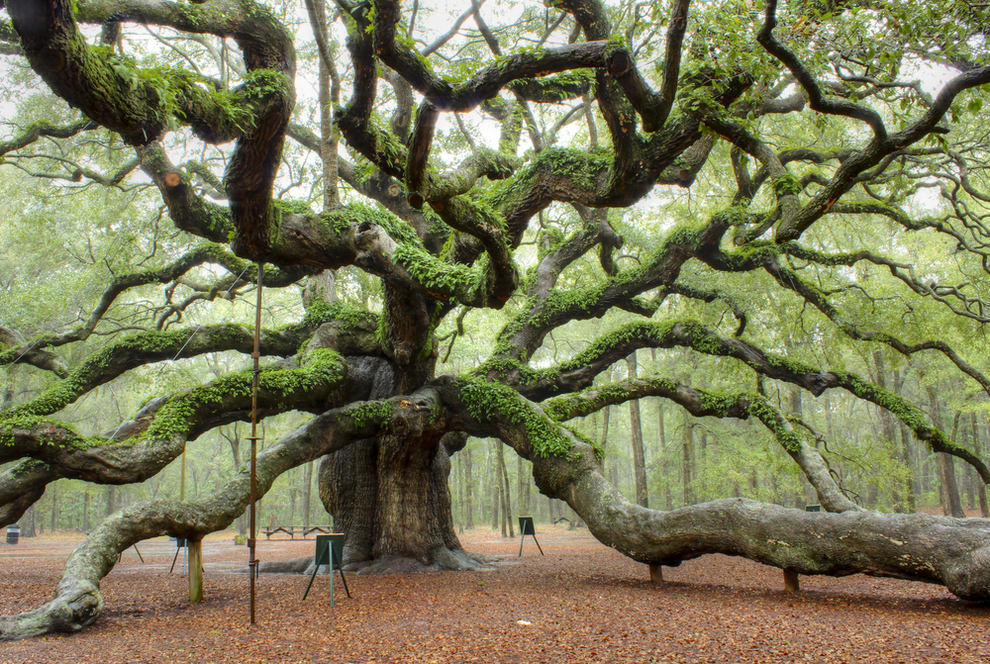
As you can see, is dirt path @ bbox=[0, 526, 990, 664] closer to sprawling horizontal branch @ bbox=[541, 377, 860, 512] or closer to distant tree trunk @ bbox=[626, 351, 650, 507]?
sprawling horizontal branch @ bbox=[541, 377, 860, 512]

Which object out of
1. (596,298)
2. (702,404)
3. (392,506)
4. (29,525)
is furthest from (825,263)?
(29,525)

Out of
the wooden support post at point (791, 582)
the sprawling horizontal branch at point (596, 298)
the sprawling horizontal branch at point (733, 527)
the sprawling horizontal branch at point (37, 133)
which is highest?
the sprawling horizontal branch at point (37, 133)

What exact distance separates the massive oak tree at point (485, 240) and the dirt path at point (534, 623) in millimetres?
557

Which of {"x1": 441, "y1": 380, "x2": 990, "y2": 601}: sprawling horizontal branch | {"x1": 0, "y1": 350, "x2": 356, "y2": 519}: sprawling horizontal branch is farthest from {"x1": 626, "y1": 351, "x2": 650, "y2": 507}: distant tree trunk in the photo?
{"x1": 0, "y1": 350, "x2": 356, "y2": 519}: sprawling horizontal branch

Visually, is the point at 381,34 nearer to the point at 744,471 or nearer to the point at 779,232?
the point at 779,232

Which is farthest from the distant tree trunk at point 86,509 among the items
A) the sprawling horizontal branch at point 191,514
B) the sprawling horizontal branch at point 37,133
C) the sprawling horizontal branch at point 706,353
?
the sprawling horizontal branch at point 706,353

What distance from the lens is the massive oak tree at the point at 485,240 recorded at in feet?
14.9

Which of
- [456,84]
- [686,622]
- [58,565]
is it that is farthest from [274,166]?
[58,565]

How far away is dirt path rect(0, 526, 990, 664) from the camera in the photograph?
3.73 m

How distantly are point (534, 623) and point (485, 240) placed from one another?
3.53 meters

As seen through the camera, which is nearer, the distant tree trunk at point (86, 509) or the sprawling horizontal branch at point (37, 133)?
the sprawling horizontal branch at point (37, 133)

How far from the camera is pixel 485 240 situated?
563 cm

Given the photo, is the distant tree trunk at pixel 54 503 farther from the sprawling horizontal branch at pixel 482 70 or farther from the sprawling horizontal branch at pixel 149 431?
the sprawling horizontal branch at pixel 482 70

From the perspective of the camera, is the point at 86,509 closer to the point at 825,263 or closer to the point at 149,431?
the point at 149,431
